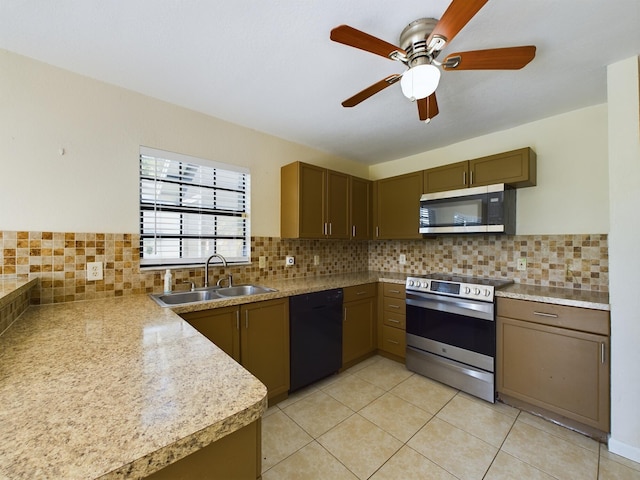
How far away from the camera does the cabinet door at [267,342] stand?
1.93 meters

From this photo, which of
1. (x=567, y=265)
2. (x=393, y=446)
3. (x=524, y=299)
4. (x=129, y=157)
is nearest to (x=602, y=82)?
(x=567, y=265)

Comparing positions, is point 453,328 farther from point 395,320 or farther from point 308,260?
point 308,260

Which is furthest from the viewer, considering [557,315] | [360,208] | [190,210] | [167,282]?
[360,208]

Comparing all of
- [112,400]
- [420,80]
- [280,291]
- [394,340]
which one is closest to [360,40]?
[420,80]

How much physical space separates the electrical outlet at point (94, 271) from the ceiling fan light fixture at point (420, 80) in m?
2.16

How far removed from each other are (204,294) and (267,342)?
2.06ft

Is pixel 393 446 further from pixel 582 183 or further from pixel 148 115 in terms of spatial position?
pixel 148 115

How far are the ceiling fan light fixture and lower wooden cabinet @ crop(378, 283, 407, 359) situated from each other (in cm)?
191

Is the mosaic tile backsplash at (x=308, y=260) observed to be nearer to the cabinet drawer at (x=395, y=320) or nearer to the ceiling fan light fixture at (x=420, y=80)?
the cabinet drawer at (x=395, y=320)

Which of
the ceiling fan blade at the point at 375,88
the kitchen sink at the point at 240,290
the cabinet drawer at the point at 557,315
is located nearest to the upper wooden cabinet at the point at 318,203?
the kitchen sink at the point at 240,290

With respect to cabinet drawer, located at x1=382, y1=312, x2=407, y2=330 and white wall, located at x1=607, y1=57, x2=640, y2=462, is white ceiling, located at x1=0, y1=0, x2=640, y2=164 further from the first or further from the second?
cabinet drawer, located at x1=382, y1=312, x2=407, y2=330

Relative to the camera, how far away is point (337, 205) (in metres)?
2.96

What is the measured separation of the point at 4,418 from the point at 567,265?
3215 millimetres

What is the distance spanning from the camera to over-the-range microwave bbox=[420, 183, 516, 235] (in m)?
2.28
